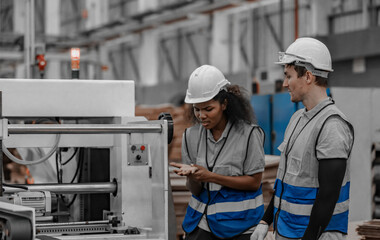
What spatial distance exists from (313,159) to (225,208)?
0.59m

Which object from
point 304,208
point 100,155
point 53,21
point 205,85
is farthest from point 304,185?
point 53,21

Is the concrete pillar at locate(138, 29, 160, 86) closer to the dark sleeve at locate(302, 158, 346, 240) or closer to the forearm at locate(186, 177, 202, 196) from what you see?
the forearm at locate(186, 177, 202, 196)

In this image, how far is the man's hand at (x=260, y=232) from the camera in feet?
8.00

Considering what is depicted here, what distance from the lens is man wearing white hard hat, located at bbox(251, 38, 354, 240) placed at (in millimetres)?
2115

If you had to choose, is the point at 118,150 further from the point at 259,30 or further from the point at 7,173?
the point at 259,30

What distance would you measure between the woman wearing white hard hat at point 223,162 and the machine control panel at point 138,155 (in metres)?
0.21

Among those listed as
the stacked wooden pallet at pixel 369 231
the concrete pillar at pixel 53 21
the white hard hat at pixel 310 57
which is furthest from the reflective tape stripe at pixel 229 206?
the concrete pillar at pixel 53 21

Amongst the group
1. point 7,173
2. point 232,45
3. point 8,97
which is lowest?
point 7,173

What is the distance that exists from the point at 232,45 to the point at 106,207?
34.7 ft

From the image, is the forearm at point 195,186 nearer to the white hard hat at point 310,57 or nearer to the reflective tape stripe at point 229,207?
the reflective tape stripe at point 229,207

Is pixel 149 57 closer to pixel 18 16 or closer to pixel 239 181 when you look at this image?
pixel 18 16

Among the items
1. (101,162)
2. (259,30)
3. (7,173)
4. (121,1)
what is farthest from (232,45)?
(101,162)

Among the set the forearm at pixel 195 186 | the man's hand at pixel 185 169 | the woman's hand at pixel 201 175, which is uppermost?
the man's hand at pixel 185 169

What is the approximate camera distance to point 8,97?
269cm
